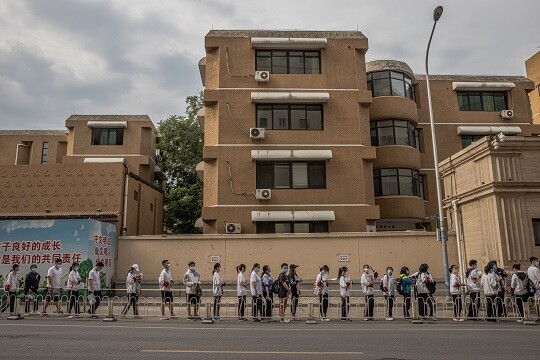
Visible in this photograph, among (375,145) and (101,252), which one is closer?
(101,252)

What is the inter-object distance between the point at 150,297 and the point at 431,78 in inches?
885

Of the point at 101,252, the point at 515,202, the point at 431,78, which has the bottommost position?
the point at 101,252

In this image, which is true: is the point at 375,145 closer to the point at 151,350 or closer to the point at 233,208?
the point at 233,208

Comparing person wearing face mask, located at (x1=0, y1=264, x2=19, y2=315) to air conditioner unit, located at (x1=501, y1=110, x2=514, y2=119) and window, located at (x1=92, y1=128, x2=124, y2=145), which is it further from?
air conditioner unit, located at (x1=501, y1=110, x2=514, y2=119)

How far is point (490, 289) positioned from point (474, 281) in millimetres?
580

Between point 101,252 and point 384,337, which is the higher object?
point 101,252

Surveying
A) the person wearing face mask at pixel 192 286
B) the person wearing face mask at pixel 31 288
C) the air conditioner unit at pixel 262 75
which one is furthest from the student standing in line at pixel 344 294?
the air conditioner unit at pixel 262 75

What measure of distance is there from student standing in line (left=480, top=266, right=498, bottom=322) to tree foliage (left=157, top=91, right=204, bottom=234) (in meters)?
23.3

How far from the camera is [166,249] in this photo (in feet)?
68.3

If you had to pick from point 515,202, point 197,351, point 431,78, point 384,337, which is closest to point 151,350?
point 197,351

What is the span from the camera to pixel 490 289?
14.4m

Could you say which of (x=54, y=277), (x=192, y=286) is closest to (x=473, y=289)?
(x=192, y=286)

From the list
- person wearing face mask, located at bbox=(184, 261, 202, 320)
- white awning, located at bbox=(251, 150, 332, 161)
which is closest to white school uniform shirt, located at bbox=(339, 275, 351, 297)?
person wearing face mask, located at bbox=(184, 261, 202, 320)

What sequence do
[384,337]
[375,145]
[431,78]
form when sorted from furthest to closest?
[431,78] < [375,145] < [384,337]
